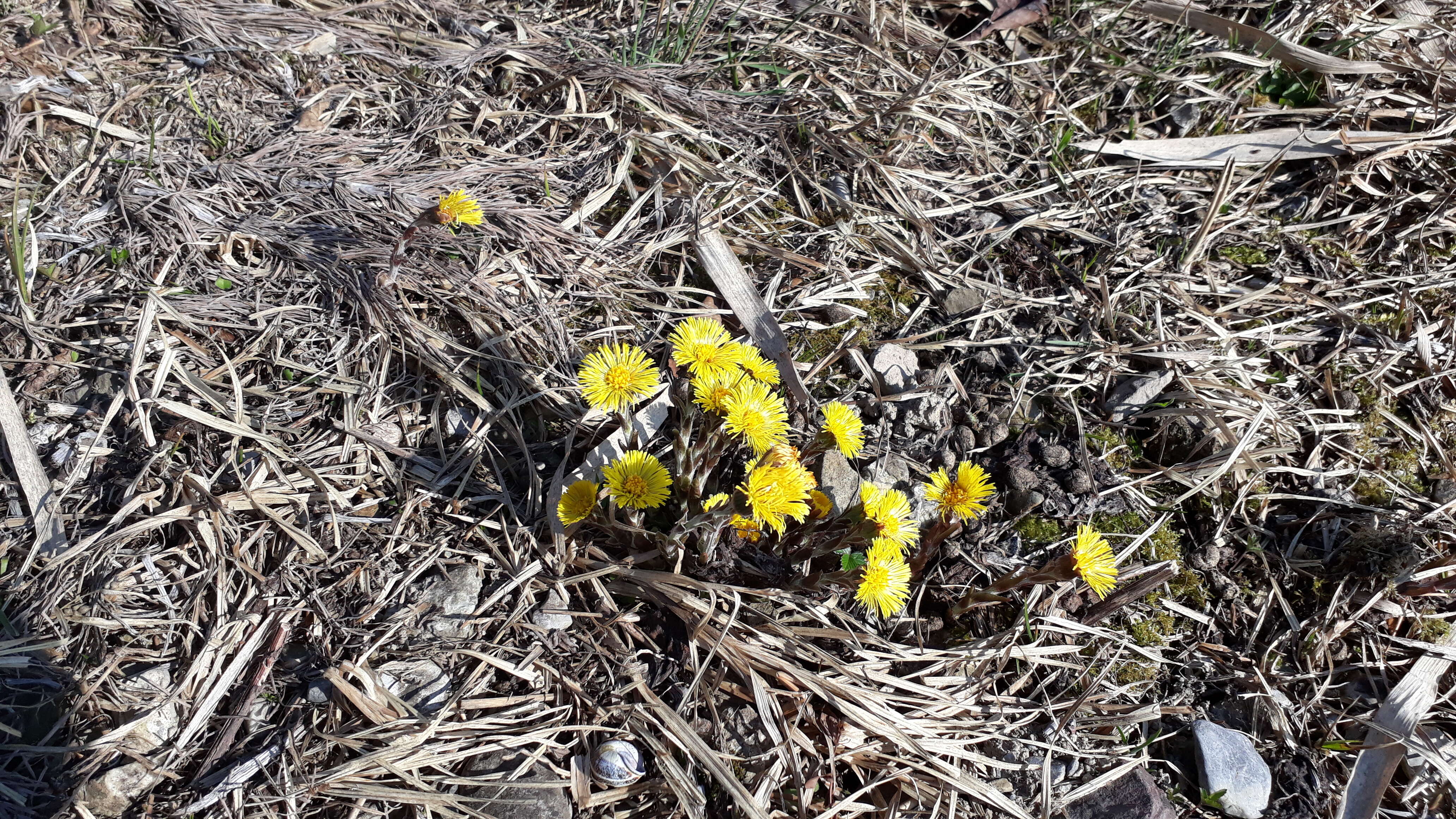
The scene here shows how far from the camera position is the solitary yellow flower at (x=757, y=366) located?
1.66m

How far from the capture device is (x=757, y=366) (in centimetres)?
167

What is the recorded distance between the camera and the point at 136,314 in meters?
1.85

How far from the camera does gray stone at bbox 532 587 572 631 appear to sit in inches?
66.3

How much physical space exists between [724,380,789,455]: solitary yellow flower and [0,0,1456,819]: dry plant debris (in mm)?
43

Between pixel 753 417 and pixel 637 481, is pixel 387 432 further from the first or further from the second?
pixel 753 417

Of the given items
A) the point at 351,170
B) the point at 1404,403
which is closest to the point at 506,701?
the point at 351,170

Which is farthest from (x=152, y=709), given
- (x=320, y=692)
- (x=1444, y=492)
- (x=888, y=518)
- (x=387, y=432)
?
(x=1444, y=492)

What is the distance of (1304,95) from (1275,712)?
1.88 metres

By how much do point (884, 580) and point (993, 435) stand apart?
0.59m

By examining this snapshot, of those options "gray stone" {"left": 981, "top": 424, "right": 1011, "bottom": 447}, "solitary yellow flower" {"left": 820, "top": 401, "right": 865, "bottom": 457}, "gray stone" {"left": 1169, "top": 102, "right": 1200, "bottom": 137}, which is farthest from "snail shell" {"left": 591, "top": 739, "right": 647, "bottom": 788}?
"gray stone" {"left": 1169, "top": 102, "right": 1200, "bottom": 137}

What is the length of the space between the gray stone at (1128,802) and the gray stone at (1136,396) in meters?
0.82

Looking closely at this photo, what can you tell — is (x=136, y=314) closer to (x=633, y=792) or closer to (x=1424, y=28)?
(x=633, y=792)

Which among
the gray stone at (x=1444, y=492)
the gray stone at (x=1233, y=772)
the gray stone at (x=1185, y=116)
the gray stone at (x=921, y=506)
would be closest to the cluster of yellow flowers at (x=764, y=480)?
the gray stone at (x=921, y=506)

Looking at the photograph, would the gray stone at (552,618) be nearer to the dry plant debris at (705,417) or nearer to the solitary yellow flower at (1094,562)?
the dry plant debris at (705,417)
